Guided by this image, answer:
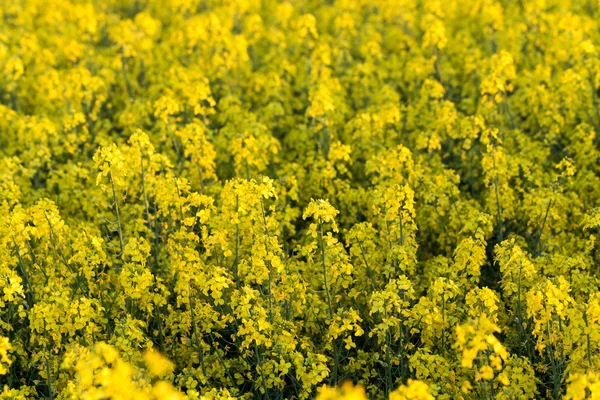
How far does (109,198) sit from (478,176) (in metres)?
4.58

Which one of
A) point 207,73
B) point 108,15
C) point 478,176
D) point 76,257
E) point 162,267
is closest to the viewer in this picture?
point 76,257

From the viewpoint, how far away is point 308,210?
6.71 m

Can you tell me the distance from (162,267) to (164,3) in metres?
9.18

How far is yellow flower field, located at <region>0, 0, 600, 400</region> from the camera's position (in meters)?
6.63

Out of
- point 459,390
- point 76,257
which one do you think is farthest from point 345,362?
point 76,257

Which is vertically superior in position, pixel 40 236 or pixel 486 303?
pixel 486 303

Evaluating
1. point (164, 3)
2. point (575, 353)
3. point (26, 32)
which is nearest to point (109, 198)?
point (575, 353)

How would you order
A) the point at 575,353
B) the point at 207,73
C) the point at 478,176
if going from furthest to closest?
1. the point at 207,73
2. the point at 478,176
3. the point at 575,353

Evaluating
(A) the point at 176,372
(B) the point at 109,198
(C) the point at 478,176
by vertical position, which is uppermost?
(C) the point at 478,176

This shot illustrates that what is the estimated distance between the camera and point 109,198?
9.18m

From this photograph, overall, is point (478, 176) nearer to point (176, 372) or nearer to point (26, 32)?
point (176, 372)

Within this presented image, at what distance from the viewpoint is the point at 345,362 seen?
25.0ft

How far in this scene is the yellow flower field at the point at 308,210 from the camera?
6.63 meters

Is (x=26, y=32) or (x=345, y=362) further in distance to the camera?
(x=26, y=32)
